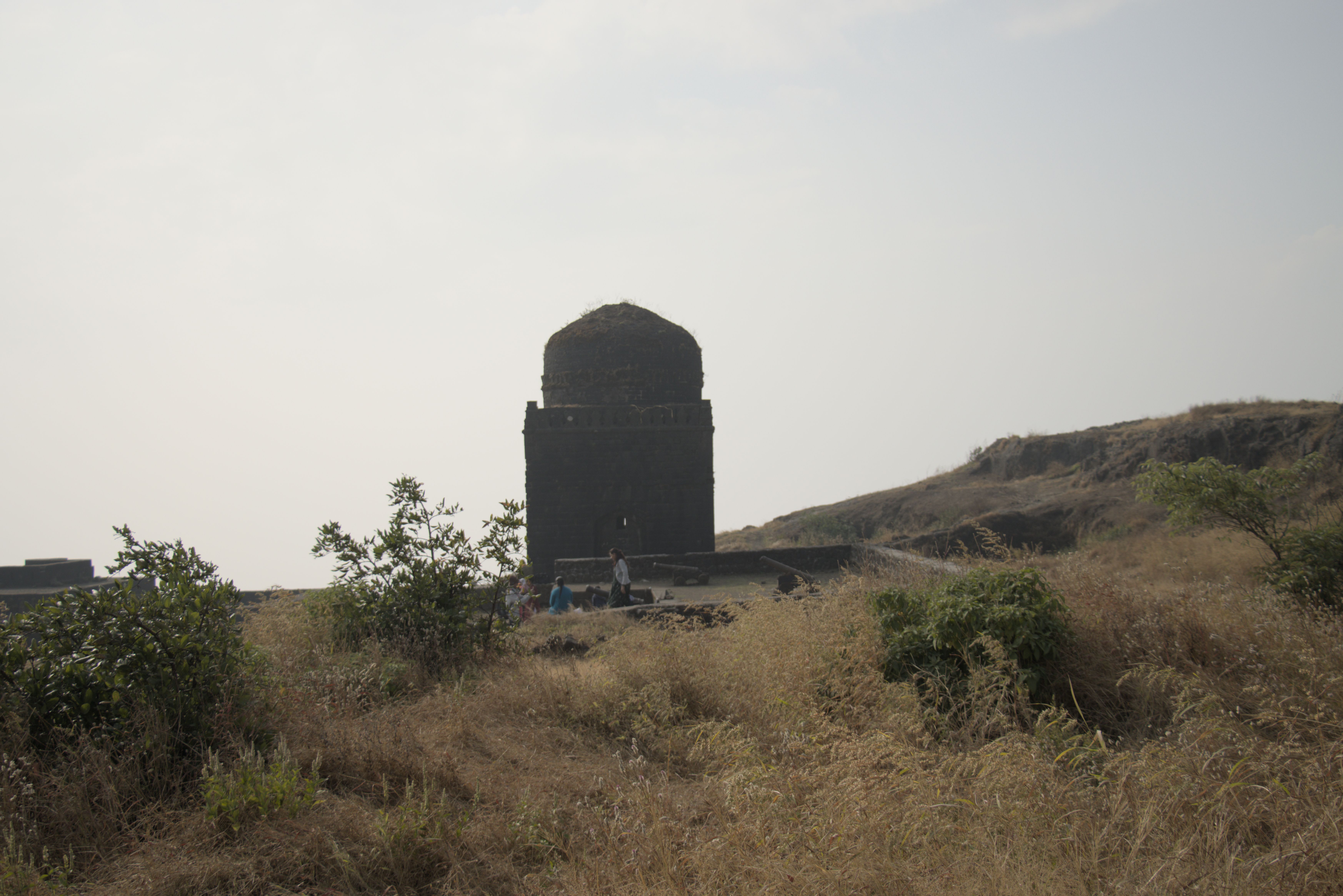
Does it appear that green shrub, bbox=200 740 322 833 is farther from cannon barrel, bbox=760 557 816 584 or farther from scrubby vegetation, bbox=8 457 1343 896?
cannon barrel, bbox=760 557 816 584

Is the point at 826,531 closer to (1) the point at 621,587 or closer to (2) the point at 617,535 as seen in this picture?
(2) the point at 617,535

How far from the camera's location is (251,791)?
11.0 feet

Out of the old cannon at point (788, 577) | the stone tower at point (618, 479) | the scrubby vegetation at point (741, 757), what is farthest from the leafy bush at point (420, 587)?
the stone tower at point (618, 479)

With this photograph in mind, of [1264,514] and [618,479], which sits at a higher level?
[618,479]

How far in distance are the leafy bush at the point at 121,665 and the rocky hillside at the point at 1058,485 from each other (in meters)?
12.8

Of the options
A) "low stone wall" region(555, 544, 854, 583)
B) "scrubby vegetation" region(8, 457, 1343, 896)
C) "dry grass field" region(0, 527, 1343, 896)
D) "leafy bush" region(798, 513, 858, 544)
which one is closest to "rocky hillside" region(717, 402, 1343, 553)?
"leafy bush" region(798, 513, 858, 544)

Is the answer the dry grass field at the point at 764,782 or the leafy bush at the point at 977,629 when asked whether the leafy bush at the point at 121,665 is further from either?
the leafy bush at the point at 977,629

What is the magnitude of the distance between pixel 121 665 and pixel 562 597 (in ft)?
27.4

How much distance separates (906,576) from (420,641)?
5055 mm

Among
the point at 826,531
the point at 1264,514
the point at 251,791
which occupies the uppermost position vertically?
the point at 1264,514

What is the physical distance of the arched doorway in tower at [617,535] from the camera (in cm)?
2003

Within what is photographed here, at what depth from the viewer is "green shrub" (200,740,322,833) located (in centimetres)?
329

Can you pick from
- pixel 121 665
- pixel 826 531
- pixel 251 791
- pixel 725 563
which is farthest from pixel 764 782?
pixel 826 531

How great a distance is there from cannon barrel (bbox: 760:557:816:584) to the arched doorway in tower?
13.1 ft
